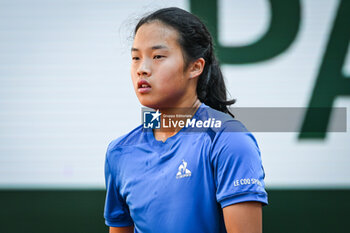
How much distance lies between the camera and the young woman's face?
1492 millimetres

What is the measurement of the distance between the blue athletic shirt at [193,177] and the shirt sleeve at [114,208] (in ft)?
0.23

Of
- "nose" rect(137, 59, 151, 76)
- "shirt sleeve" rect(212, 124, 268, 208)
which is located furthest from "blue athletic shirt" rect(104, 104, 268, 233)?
"nose" rect(137, 59, 151, 76)

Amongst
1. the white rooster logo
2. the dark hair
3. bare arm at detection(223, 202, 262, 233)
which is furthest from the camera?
the dark hair

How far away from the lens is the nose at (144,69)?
1.48 m

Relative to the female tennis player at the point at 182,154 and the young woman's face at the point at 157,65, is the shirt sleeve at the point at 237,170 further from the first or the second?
the young woman's face at the point at 157,65

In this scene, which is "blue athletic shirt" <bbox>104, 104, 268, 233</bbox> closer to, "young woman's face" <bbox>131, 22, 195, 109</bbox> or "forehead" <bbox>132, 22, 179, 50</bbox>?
"young woman's face" <bbox>131, 22, 195, 109</bbox>

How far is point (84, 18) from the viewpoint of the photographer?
3846 mm

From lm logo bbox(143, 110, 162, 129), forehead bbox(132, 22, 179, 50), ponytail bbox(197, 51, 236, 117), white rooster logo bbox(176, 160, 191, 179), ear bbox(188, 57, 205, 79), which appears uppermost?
forehead bbox(132, 22, 179, 50)

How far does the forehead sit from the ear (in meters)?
0.10

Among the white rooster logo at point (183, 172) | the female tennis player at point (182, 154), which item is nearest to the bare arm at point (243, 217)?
the female tennis player at point (182, 154)

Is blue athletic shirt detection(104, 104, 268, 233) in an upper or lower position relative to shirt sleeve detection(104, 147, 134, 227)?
upper

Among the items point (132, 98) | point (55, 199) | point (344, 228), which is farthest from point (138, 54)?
point (344, 228)

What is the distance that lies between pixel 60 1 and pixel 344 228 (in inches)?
117

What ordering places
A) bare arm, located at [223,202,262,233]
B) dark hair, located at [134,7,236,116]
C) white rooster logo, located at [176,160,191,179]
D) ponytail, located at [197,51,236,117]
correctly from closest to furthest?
bare arm, located at [223,202,262,233] → white rooster logo, located at [176,160,191,179] → dark hair, located at [134,7,236,116] → ponytail, located at [197,51,236,117]
